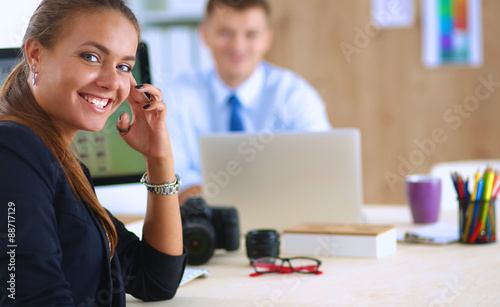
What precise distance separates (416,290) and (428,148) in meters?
2.49

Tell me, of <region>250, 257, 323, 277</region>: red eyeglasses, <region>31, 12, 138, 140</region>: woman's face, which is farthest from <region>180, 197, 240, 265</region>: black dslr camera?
<region>31, 12, 138, 140</region>: woman's face

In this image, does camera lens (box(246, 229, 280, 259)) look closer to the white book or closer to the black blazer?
the white book

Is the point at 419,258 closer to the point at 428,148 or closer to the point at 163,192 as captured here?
the point at 163,192

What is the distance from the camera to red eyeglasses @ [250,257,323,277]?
→ 1.23 meters

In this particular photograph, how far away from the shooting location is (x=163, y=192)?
3.59ft

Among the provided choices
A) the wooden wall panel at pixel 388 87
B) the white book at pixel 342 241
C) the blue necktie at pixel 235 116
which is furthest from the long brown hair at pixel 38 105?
the wooden wall panel at pixel 388 87

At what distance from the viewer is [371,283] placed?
1.13m

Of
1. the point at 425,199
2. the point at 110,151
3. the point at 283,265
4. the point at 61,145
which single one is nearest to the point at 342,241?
the point at 283,265

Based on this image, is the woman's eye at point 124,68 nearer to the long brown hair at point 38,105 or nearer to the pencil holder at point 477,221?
the long brown hair at point 38,105

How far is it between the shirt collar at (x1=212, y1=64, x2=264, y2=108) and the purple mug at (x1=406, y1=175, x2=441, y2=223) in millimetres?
1275

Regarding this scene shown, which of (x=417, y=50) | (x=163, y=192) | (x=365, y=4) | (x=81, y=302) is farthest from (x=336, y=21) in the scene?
(x=81, y=302)

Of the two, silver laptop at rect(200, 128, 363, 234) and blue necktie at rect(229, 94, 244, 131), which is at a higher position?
blue necktie at rect(229, 94, 244, 131)

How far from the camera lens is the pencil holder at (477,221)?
4.66 feet

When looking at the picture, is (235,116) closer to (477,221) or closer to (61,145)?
(477,221)
